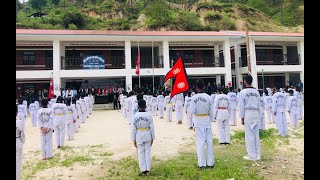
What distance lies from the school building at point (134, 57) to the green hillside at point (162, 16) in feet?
60.1

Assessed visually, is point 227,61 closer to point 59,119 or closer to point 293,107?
point 293,107

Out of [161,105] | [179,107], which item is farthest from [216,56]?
[179,107]

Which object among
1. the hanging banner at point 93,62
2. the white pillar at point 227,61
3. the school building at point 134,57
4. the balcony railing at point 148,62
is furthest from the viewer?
the balcony railing at point 148,62

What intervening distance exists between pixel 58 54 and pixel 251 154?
1982 centimetres

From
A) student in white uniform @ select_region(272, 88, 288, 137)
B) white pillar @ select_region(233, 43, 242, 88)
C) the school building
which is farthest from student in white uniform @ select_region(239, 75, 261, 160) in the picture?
white pillar @ select_region(233, 43, 242, 88)

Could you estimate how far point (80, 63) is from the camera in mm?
24984

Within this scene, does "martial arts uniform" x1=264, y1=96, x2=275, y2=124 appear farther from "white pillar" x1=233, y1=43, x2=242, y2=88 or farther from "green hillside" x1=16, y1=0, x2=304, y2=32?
"green hillside" x1=16, y1=0, x2=304, y2=32

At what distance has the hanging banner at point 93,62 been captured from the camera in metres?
23.6

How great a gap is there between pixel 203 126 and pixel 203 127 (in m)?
0.02

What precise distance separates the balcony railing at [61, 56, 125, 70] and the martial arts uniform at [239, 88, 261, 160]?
64.3 feet

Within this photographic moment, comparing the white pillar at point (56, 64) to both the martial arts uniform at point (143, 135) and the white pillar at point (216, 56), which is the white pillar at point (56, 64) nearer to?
the white pillar at point (216, 56)

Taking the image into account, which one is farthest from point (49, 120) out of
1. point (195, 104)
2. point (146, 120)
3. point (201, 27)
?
point (201, 27)

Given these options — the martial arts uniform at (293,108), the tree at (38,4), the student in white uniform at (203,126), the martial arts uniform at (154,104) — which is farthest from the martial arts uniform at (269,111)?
the tree at (38,4)
